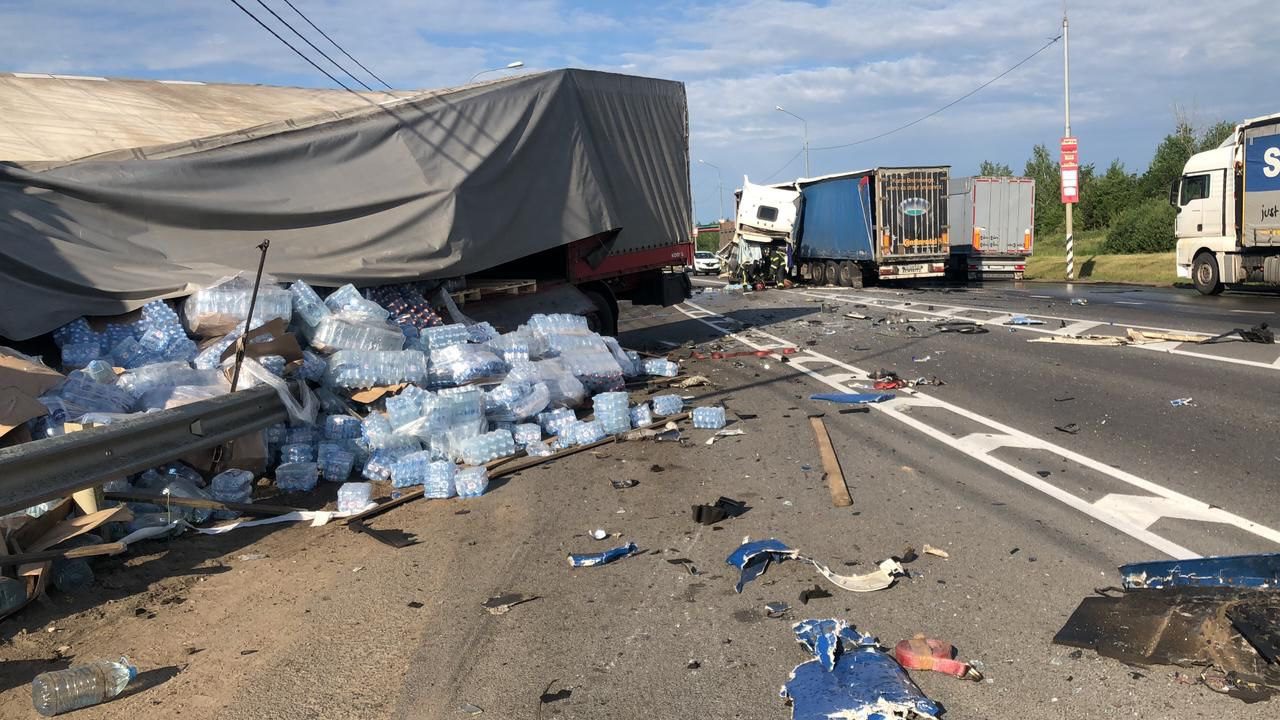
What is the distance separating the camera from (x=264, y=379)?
756 cm

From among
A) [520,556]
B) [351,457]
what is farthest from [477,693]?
[351,457]

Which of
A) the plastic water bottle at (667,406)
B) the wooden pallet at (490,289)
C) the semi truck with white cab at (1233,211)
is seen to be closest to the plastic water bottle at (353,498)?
the plastic water bottle at (667,406)

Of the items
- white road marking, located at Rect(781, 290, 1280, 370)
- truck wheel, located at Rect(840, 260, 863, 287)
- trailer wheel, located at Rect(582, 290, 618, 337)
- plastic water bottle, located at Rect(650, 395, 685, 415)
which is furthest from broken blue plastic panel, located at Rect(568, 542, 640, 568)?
truck wheel, located at Rect(840, 260, 863, 287)

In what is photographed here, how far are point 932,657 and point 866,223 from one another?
27.9 m

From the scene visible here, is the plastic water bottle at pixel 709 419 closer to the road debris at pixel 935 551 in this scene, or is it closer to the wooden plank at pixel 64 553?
the road debris at pixel 935 551

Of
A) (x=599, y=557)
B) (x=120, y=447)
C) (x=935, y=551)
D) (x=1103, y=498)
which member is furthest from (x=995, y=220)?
(x=120, y=447)

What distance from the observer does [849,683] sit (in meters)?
3.62

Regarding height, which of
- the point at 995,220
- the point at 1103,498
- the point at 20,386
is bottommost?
the point at 1103,498

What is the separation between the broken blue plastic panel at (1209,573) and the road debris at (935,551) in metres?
0.87

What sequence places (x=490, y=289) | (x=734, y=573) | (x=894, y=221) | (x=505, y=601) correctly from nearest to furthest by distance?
(x=505, y=601) → (x=734, y=573) → (x=490, y=289) → (x=894, y=221)

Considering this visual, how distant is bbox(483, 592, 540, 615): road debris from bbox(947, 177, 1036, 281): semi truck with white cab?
29431 millimetres

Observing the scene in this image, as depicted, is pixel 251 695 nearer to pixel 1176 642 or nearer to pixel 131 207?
pixel 1176 642

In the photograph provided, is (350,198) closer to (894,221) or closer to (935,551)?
(935,551)

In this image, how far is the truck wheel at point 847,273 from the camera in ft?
105
